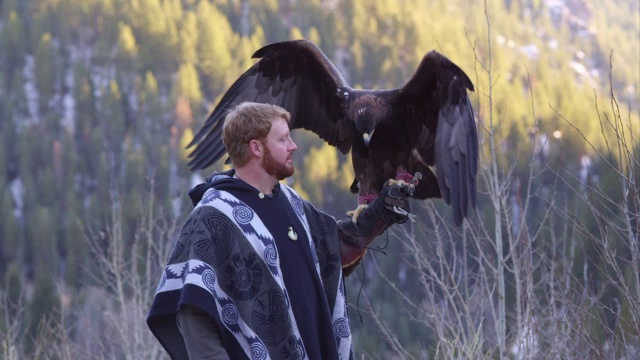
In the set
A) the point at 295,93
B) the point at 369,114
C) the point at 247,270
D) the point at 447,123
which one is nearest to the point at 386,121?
the point at 369,114

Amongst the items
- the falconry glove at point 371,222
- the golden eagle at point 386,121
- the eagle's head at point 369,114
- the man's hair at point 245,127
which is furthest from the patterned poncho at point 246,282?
the eagle's head at point 369,114

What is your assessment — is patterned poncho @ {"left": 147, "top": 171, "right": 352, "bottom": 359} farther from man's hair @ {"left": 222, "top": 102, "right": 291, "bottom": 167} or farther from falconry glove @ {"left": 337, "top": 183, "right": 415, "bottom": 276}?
falconry glove @ {"left": 337, "top": 183, "right": 415, "bottom": 276}

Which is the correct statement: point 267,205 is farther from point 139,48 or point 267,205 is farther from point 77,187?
point 139,48

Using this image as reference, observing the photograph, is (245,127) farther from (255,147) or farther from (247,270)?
(247,270)

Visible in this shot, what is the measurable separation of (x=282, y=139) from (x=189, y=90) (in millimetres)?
56974

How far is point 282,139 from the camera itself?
304 cm

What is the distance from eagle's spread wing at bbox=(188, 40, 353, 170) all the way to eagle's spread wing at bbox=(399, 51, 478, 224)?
0.45 metres

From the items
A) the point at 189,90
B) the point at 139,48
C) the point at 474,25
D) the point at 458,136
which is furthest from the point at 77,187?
the point at 458,136

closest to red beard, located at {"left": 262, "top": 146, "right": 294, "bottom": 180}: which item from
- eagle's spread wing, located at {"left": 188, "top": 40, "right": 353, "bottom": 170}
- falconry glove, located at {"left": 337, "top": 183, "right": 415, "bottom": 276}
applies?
falconry glove, located at {"left": 337, "top": 183, "right": 415, "bottom": 276}

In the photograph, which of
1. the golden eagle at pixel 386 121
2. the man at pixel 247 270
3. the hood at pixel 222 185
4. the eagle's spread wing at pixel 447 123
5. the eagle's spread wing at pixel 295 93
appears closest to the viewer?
the man at pixel 247 270

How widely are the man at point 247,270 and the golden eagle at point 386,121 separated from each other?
4.08 feet

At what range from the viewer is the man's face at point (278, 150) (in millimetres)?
3023

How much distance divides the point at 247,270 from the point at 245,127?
0.44 meters

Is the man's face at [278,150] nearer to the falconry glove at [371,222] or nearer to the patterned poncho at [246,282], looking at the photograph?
the patterned poncho at [246,282]
